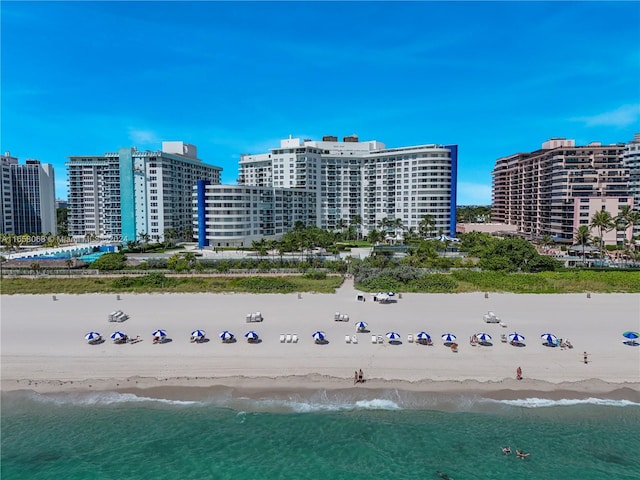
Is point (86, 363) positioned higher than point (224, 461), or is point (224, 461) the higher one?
point (86, 363)

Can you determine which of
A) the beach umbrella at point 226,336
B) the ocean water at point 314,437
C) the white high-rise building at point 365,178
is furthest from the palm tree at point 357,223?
the ocean water at point 314,437

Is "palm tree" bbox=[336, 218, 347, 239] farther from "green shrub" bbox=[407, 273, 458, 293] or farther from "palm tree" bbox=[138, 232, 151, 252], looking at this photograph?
"green shrub" bbox=[407, 273, 458, 293]

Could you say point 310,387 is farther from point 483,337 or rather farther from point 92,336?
point 92,336

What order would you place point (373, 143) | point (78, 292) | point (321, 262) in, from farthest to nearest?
point (373, 143) → point (321, 262) → point (78, 292)

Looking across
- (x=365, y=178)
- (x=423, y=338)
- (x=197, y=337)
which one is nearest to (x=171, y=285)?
(x=197, y=337)

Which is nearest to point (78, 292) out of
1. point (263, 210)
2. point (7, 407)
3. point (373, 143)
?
point (7, 407)

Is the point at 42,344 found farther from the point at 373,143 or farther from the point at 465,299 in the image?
the point at 373,143
